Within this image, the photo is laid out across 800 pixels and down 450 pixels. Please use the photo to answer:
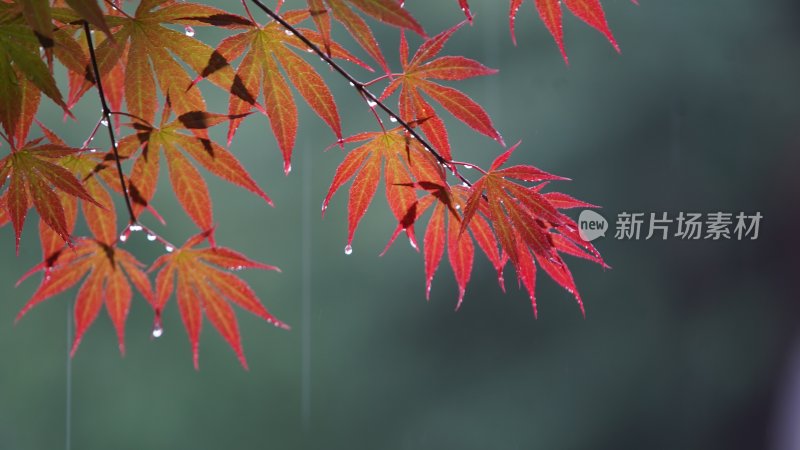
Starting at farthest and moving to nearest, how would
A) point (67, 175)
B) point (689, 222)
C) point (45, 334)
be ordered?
point (689, 222) → point (45, 334) → point (67, 175)

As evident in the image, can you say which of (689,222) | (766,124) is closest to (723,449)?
(689,222)

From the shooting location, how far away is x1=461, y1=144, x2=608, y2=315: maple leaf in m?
0.53

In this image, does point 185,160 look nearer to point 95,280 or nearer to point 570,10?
point 95,280

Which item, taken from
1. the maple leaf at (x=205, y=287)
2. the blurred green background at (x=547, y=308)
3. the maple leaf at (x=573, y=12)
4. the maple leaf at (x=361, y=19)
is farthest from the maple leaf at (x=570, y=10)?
the blurred green background at (x=547, y=308)

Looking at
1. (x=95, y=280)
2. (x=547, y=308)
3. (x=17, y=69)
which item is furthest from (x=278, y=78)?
(x=547, y=308)

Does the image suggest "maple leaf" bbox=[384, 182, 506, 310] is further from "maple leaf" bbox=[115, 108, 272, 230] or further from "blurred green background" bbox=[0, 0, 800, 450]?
"blurred green background" bbox=[0, 0, 800, 450]

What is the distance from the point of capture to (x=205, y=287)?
26.6 inches

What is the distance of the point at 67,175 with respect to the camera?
0.48 meters

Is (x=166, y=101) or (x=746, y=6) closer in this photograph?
(x=166, y=101)

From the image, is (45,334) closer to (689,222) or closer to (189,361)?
(189,361)

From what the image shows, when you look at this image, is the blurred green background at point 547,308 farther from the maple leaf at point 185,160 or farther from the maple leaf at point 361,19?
the maple leaf at point 361,19

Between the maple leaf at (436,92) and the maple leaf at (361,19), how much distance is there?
0.33ft

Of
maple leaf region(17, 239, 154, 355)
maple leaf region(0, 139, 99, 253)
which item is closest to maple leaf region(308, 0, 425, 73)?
maple leaf region(0, 139, 99, 253)

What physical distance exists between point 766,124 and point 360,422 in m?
2.99
